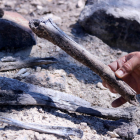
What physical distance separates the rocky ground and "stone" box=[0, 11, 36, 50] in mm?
91

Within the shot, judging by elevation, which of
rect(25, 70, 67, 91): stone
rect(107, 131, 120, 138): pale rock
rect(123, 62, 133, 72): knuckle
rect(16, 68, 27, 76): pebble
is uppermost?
rect(123, 62, 133, 72): knuckle

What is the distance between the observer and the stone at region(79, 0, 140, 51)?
9.76ft

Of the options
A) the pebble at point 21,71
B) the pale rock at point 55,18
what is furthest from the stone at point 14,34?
the pale rock at point 55,18

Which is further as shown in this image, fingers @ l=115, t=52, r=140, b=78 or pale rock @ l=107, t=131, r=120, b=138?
fingers @ l=115, t=52, r=140, b=78

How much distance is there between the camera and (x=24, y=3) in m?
3.68

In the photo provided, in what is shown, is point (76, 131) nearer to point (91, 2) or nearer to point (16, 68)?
point (16, 68)

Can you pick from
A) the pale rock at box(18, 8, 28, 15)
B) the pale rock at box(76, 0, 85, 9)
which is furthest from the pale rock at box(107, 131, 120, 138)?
the pale rock at box(76, 0, 85, 9)

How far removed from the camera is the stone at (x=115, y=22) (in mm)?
2975

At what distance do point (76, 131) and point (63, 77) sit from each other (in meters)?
0.85

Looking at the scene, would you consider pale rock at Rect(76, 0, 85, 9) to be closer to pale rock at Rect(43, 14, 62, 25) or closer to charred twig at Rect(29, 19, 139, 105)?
pale rock at Rect(43, 14, 62, 25)

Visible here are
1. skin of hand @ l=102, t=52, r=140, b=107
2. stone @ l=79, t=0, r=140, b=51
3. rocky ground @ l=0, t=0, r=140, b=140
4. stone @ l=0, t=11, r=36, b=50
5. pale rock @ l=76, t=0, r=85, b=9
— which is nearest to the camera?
rocky ground @ l=0, t=0, r=140, b=140

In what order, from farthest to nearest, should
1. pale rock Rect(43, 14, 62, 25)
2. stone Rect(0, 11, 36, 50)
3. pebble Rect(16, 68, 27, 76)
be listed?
pale rock Rect(43, 14, 62, 25) → stone Rect(0, 11, 36, 50) → pebble Rect(16, 68, 27, 76)

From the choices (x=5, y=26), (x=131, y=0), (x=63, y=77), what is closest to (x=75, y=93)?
(x=63, y=77)

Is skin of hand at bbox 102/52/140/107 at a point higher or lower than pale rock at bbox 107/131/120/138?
higher
